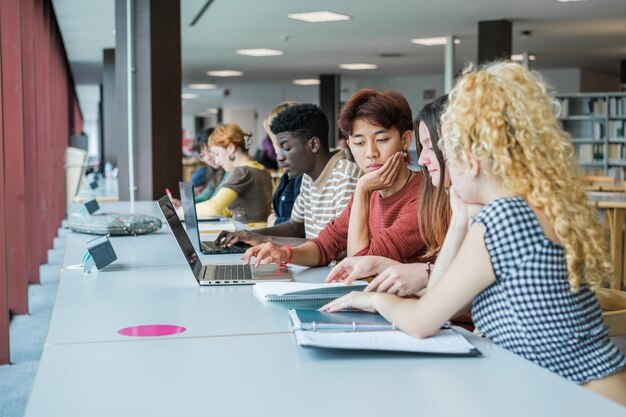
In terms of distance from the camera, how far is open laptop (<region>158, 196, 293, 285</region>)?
2273 millimetres

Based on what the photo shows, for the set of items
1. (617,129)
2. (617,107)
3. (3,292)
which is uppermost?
(617,107)

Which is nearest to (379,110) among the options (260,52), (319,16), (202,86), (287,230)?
(287,230)

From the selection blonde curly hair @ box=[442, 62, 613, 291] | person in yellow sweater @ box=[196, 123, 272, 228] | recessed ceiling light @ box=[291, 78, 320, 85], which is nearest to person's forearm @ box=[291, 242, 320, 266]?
blonde curly hair @ box=[442, 62, 613, 291]

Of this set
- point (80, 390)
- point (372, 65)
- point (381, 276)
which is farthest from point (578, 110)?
point (80, 390)

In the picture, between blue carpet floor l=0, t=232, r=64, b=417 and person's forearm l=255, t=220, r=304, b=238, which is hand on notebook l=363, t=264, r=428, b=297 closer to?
person's forearm l=255, t=220, r=304, b=238

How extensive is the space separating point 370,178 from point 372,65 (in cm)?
1309

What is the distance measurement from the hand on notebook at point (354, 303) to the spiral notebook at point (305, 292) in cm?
15

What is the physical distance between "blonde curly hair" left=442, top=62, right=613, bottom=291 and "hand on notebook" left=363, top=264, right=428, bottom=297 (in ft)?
1.53

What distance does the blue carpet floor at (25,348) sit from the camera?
3488 millimetres

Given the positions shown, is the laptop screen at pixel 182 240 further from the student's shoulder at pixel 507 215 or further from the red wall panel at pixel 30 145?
the red wall panel at pixel 30 145

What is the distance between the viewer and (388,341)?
1522mm

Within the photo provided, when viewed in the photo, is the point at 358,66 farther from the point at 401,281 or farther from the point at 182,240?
the point at 401,281

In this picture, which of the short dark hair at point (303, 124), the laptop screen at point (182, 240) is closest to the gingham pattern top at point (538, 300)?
the laptop screen at point (182, 240)

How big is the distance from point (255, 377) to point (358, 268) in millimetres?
890
